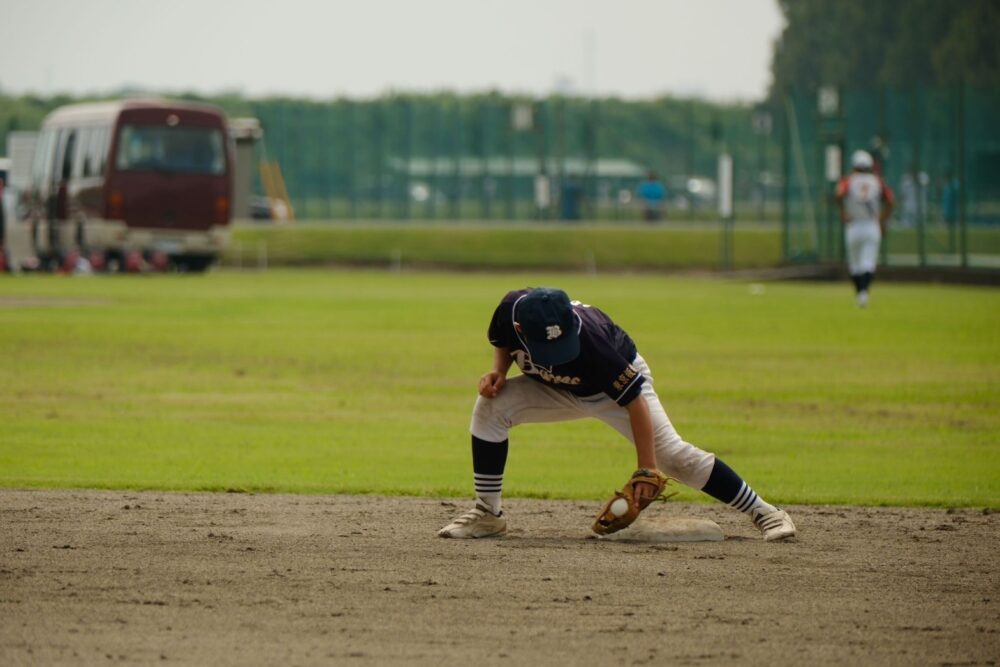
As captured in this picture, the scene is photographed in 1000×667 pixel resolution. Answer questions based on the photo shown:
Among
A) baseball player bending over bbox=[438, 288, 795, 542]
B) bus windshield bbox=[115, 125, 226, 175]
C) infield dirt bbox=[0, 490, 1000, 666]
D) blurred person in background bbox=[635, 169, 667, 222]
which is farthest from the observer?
blurred person in background bbox=[635, 169, 667, 222]

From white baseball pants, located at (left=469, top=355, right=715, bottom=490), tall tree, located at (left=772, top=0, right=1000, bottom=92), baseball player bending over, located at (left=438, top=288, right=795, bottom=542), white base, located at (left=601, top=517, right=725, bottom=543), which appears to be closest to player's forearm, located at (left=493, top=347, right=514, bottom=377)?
baseball player bending over, located at (left=438, top=288, right=795, bottom=542)

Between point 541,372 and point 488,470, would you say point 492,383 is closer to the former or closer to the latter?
point 541,372

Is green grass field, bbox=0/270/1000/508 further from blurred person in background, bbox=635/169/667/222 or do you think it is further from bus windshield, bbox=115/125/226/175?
blurred person in background, bbox=635/169/667/222

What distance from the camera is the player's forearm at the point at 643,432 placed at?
898cm

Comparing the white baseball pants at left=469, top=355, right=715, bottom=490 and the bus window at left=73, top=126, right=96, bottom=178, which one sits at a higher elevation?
the bus window at left=73, top=126, right=96, bottom=178

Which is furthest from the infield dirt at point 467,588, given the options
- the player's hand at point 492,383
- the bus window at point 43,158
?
the bus window at point 43,158

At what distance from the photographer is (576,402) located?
30.5ft

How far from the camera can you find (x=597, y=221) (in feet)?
202

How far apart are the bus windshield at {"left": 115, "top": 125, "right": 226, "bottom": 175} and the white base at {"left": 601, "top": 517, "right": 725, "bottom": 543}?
34436 mm

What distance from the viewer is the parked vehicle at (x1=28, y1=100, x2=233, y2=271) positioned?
140 ft

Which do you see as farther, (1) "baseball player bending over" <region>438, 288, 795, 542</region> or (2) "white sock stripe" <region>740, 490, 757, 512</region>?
→ (2) "white sock stripe" <region>740, 490, 757, 512</region>

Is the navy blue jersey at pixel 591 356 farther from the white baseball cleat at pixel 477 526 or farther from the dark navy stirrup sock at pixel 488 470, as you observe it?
the white baseball cleat at pixel 477 526

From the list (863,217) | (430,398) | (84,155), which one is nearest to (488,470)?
(430,398)

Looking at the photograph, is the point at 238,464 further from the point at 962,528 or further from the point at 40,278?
the point at 40,278
